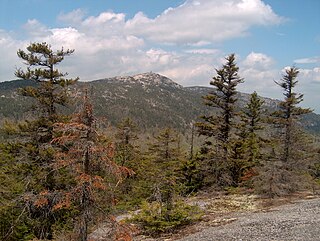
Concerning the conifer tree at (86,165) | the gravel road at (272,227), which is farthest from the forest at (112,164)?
the gravel road at (272,227)

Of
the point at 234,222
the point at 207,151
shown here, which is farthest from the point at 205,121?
the point at 234,222

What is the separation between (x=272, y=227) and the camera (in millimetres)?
16797

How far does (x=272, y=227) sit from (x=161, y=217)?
6.53 m

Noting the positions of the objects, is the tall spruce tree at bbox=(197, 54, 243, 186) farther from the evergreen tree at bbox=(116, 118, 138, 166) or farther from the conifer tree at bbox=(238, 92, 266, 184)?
the evergreen tree at bbox=(116, 118, 138, 166)

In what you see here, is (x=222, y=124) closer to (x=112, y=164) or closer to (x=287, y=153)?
(x=287, y=153)

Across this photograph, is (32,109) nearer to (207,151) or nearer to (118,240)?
(118,240)

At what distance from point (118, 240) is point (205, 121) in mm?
23697

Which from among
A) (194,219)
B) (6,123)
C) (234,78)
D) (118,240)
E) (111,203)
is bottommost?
(194,219)

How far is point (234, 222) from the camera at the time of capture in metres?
19.0

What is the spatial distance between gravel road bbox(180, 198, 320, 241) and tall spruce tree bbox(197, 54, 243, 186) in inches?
443

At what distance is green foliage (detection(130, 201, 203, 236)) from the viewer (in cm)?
1953

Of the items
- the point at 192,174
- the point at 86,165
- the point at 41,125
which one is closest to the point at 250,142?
the point at 192,174

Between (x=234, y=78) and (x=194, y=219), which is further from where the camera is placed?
(x=234, y=78)

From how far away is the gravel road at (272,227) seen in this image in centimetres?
1534
